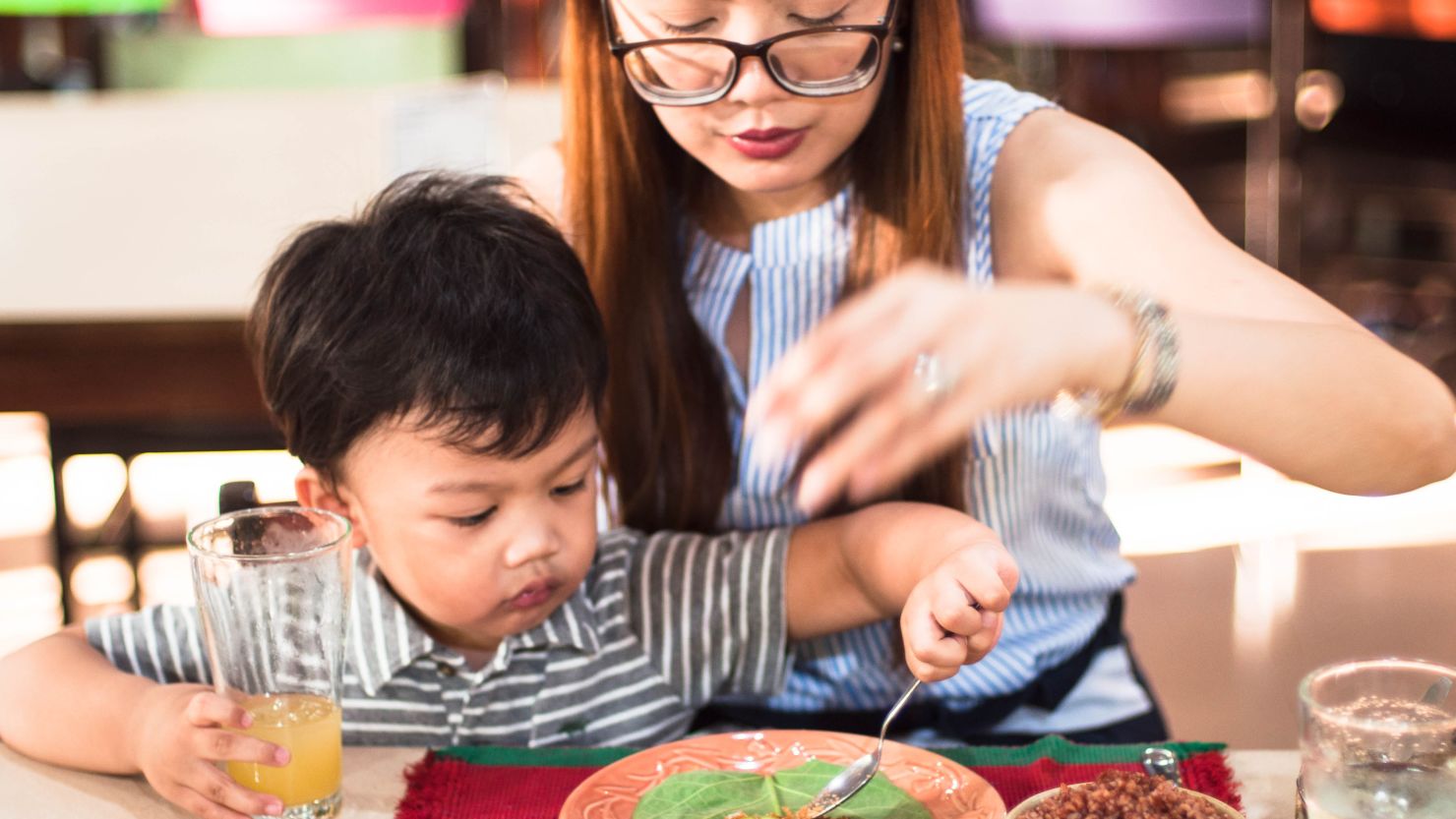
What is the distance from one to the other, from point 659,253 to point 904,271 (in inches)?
19.4

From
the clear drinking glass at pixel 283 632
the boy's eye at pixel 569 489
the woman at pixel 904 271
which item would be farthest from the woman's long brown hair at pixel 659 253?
the clear drinking glass at pixel 283 632

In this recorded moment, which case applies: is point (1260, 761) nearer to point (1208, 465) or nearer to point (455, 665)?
point (455, 665)

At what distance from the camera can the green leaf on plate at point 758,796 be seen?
40.1 inches

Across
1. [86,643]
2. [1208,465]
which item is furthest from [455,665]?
[1208,465]

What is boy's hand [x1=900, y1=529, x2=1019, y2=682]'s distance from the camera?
1054 millimetres

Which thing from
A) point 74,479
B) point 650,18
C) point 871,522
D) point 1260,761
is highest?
point 650,18

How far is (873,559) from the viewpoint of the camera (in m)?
1.29

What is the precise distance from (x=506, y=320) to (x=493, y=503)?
0.15m

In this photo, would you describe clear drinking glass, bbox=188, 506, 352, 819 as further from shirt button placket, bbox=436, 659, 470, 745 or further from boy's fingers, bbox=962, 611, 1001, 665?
boy's fingers, bbox=962, 611, 1001, 665

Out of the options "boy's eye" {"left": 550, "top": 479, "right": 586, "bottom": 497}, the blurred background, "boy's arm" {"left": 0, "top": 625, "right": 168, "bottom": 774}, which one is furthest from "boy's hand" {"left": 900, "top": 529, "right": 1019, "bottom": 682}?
the blurred background

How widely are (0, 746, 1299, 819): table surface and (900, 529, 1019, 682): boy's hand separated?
0.73 ft

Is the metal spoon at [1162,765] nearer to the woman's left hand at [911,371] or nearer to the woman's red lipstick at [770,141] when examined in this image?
the woman's left hand at [911,371]

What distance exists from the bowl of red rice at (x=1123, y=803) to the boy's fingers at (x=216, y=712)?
52 centimetres

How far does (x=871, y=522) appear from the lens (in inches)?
51.7
